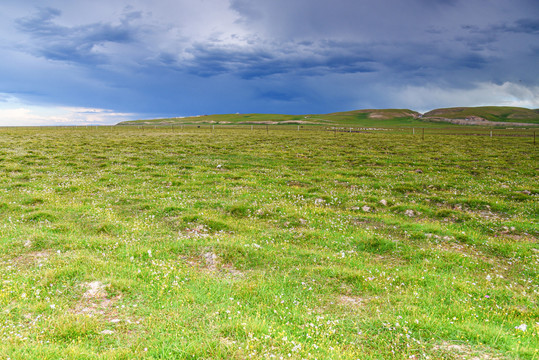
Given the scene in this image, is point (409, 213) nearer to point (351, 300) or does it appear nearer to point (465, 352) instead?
point (351, 300)

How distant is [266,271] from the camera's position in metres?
9.62

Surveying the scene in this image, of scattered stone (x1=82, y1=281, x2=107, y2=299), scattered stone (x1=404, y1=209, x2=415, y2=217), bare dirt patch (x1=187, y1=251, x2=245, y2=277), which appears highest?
scattered stone (x1=404, y1=209, x2=415, y2=217)

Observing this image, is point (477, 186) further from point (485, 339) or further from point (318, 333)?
point (318, 333)

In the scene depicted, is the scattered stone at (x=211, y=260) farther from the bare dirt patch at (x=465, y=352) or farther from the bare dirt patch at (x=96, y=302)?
the bare dirt patch at (x=465, y=352)

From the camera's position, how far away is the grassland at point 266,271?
612 centimetres

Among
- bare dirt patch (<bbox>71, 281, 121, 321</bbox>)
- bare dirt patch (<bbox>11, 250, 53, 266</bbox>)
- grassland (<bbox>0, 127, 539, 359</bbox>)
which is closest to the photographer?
grassland (<bbox>0, 127, 539, 359</bbox>)

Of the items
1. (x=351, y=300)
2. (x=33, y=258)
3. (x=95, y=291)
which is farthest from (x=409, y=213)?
(x=33, y=258)

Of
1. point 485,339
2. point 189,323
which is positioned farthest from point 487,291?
point 189,323

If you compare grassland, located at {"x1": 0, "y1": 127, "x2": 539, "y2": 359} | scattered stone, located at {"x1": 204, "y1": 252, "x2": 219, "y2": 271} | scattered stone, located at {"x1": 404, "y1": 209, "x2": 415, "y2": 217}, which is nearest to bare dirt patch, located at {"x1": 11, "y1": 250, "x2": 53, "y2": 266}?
grassland, located at {"x1": 0, "y1": 127, "x2": 539, "y2": 359}

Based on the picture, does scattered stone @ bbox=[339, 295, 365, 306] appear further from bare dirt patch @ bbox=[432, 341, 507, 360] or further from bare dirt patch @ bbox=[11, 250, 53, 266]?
bare dirt patch @ bbox=[11, 250, 53, 266]

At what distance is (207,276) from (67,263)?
415 cm

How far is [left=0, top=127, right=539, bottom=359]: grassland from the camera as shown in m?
6.12

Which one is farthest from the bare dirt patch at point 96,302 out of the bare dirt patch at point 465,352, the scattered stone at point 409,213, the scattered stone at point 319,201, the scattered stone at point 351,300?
the scattered stone at point 409,213

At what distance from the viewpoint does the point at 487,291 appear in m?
8.66
